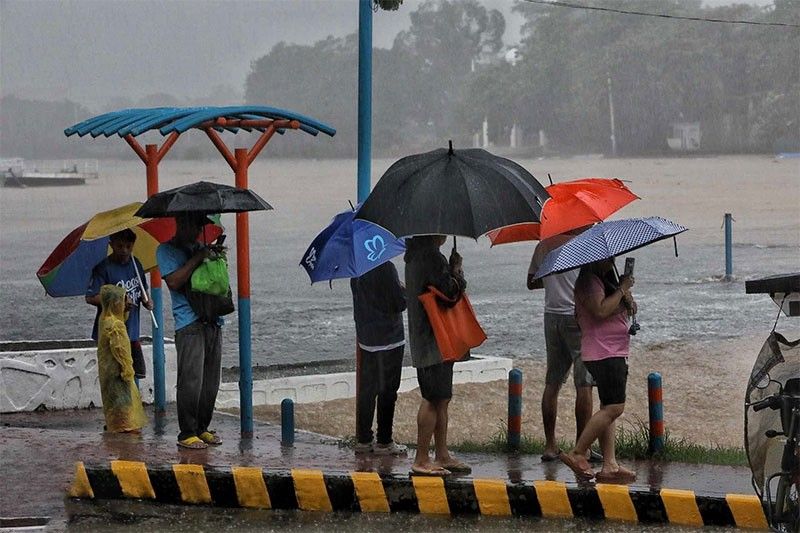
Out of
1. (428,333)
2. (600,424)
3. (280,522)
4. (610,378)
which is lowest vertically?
(280,522)

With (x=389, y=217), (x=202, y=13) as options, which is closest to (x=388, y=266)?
(x=389, y=217)

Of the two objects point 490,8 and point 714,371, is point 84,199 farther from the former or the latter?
point 714,371

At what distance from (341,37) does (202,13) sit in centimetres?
651

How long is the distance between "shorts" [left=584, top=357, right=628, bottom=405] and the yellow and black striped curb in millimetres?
450

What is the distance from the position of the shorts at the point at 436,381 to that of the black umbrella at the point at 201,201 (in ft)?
4.77

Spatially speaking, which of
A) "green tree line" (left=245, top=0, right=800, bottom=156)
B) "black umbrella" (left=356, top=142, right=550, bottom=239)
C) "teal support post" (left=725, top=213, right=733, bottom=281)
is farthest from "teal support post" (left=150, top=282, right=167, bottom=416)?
"green tree line" (left=245, top=0, right=800, bottom=156)

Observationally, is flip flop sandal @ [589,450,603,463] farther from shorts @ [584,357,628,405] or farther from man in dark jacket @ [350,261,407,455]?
man in dark jacket @ [350,261,407,455]

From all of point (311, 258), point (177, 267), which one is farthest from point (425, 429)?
point (177, 267)

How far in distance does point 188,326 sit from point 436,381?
Result: 1609 millimetres

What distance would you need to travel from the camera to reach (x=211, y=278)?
7.67 metres

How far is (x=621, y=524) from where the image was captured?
261 inches

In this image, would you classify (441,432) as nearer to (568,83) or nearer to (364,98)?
(364,98)

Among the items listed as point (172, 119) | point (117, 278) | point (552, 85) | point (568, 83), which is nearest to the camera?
point (172, 119)

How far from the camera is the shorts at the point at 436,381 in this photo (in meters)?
6.99
